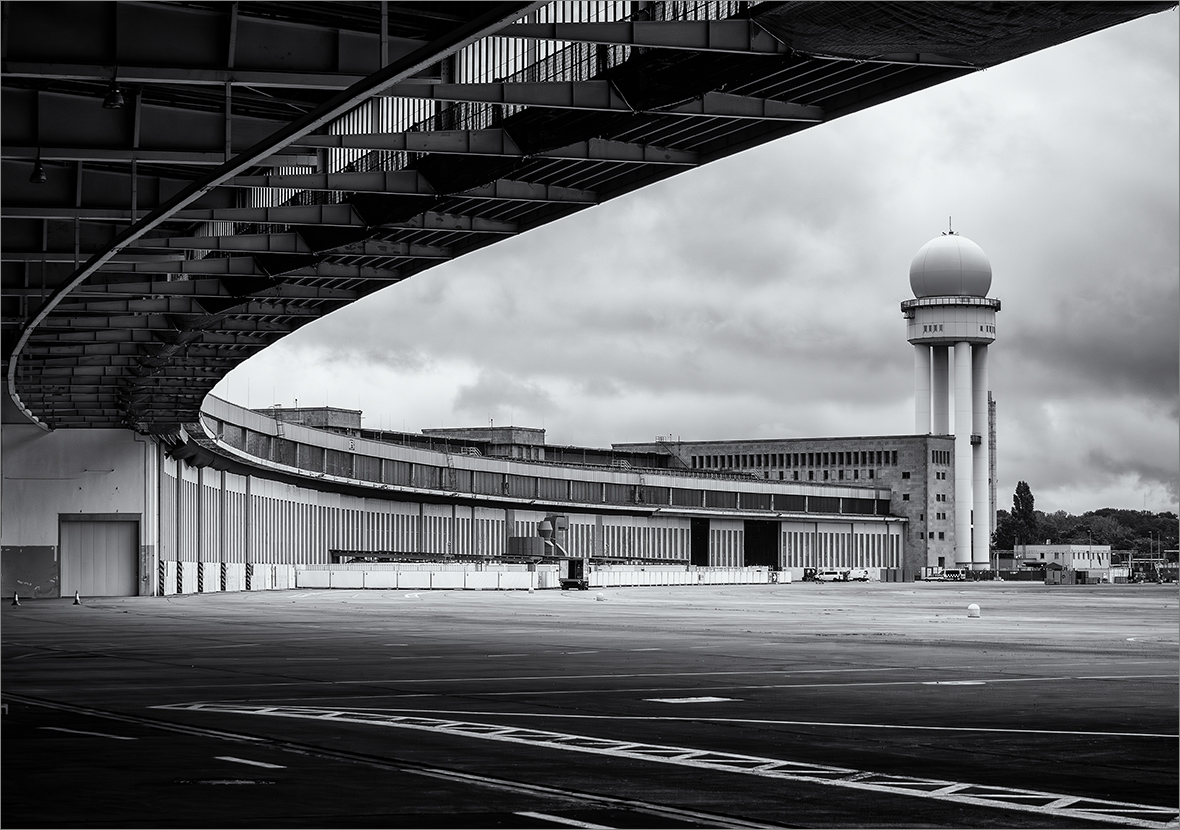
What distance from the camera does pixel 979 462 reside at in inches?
7633

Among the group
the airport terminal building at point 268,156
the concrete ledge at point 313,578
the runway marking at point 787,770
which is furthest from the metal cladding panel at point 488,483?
the runway marking at point 787,770

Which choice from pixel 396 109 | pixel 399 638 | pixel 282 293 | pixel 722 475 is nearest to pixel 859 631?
pixel 399 638

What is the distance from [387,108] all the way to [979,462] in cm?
16928

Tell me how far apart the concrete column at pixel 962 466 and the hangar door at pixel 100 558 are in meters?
124

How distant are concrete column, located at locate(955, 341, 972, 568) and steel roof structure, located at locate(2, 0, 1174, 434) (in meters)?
152

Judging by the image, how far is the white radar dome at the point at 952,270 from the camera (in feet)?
599

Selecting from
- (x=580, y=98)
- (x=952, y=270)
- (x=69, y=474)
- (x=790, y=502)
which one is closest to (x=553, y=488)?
(x=790, y=502)

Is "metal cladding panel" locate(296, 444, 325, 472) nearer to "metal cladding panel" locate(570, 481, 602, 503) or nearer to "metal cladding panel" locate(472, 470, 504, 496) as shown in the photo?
"metal cladding panel" locate(472, 470, 504, 496)

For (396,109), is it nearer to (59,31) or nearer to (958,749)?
(59,31)

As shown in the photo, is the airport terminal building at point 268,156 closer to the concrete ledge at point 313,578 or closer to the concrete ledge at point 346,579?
the concrete ledge at point 313,578

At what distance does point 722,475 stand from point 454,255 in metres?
142

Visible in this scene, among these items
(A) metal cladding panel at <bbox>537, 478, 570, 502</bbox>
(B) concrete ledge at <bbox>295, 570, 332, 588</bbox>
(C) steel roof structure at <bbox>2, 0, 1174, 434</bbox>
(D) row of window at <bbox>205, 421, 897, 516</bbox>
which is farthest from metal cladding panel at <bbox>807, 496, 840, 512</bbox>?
(C) steel roof structure at <bbox>2, 0, 1174, 434</bbox>

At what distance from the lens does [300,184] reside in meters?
31.0

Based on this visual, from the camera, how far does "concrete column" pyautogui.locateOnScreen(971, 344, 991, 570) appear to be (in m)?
188
